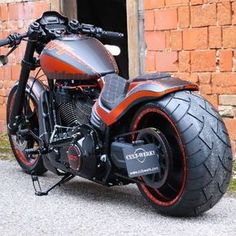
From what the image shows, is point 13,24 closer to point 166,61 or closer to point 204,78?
point 166,61

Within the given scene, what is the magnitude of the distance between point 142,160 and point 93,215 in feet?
1.76

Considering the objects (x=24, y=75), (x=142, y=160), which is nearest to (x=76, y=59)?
(x=24, y=75)

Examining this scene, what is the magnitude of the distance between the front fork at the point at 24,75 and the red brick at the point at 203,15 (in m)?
1.91

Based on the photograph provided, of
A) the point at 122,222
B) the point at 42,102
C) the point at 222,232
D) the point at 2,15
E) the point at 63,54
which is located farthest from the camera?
the point at 2,15

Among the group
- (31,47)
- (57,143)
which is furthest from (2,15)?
(57,143)

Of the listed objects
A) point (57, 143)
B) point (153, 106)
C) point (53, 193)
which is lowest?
point (53, 193)

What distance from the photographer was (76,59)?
5473 millimetres

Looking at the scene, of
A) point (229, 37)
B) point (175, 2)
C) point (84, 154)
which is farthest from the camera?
point (175, 2)

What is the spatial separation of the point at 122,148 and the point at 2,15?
16.6ft

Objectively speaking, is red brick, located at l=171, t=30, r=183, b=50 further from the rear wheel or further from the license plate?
the license plate

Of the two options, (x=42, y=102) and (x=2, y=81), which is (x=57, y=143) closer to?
(x=42, y=102)

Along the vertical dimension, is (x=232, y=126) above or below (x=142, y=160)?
below

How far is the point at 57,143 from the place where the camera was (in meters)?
5.58

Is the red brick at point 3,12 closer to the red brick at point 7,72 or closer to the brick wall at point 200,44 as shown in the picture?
the red brick at point 7,72
